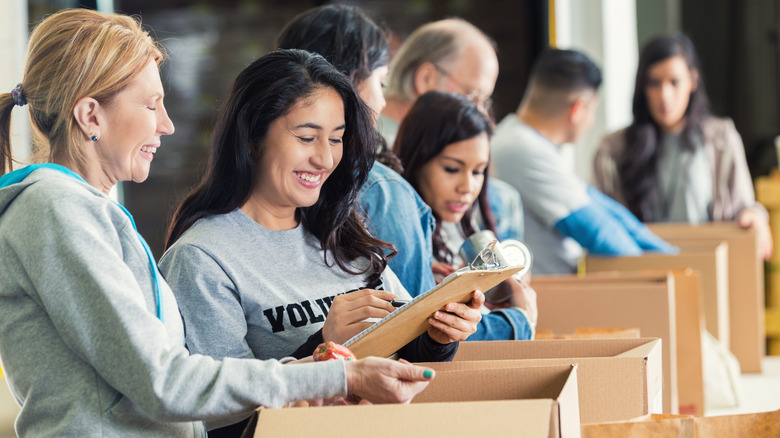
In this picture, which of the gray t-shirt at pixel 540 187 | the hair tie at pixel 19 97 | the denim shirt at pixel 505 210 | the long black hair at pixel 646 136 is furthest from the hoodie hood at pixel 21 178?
the long black hair at pixel 646 136

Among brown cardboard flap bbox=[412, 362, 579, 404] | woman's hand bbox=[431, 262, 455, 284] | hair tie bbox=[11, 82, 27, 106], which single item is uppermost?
hair tie bbox=[11, 82, 27, 106]

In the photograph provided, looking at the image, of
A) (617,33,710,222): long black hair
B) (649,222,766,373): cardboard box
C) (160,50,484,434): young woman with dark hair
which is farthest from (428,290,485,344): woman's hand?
(617,33,710,222): long black hair

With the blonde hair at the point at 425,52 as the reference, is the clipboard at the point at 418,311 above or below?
below

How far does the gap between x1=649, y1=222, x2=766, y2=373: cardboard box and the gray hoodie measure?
2739 millimetres

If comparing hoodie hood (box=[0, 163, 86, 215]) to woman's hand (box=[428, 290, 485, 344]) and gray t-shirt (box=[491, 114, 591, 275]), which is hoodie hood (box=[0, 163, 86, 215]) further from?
gray t-shirt (box=[491, 114, 591, 275])

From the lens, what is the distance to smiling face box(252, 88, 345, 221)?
1547mm

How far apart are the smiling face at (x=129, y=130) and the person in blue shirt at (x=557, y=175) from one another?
7.15 feet

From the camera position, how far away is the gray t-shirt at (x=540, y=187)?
331 centimetres

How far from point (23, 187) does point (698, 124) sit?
11.9 ft

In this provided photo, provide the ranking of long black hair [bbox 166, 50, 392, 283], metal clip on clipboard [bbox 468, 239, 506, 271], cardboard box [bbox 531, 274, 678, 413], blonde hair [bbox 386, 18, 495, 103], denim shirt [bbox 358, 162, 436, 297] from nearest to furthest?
1. metal clip on clipboard [bbox 468, 239, 506, 271]
2. long black hair [bbox 166, 50, 392, 283]
3. denim shirt [bbox 358, 162, 436, 297]
4. cardboard box [bbox 531, 274, 678, 413]
5. blonde hair [bbox 386, 18, 495, 103]

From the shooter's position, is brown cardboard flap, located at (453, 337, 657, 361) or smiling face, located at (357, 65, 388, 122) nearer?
brown cardboard flap, located at (453, 337, 657, 361)

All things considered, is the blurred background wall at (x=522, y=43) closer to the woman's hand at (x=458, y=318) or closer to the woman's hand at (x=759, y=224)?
the woman's hand at (x=759, y=224)

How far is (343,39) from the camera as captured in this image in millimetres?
1916

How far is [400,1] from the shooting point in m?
5.80
